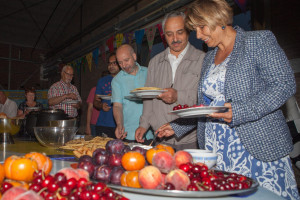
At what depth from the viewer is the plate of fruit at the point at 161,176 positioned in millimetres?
800

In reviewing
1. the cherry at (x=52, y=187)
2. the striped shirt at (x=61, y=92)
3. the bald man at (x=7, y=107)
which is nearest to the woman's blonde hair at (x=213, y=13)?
the cherry at (x=52, y=187)

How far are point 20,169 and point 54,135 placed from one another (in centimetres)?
121

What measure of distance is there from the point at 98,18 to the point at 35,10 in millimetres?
3573

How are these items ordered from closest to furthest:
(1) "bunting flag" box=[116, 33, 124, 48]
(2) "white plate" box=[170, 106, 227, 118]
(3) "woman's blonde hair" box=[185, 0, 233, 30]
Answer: (2) "white plate" box=[170, 106, 227, 118]
(3) "woman's blonde hair" box=[185, 0, 233, 30]
(1) "bunting flag" box=[116, 33, 124, 48]

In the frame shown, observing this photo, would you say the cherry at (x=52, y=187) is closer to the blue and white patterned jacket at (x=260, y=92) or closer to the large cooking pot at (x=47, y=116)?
the blue and white patterned jacket at (x=260, y=92)

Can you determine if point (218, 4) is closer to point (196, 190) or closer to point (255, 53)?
point (255, 53)

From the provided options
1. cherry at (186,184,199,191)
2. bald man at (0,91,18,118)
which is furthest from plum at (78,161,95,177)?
bald man at (0,91,18,118)

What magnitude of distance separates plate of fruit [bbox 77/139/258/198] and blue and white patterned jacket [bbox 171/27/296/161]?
0.56m

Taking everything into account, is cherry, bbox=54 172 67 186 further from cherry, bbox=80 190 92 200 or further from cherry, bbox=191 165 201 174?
cherry, bbox=191 165 201 174

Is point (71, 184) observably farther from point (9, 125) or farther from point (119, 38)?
point (119, 38)

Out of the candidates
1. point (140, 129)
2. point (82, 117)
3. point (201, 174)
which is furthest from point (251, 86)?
point (82, 117)

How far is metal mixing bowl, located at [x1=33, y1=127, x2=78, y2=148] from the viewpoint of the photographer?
2008 millimetres

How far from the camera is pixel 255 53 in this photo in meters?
1.48

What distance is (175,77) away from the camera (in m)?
2.37
